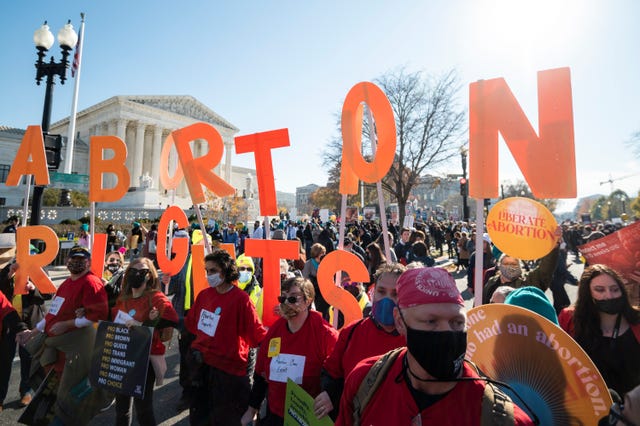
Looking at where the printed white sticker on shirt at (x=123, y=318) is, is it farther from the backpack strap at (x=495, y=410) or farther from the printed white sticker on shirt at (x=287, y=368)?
the backpack strap at (x=495, y=410)

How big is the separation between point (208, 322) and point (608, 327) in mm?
3026

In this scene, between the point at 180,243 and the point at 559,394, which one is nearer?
the point at 559,394

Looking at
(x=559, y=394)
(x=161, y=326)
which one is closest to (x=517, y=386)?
(x=559, y=394)

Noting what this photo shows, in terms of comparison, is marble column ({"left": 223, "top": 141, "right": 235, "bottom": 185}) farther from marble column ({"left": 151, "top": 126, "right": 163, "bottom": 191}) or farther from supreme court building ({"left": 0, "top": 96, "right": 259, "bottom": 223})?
marble column ({"left": 151, "top": 126, "right": 163, "bottom": 191})

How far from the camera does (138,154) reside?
51062 millimetres

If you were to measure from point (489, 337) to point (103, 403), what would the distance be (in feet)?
10.7

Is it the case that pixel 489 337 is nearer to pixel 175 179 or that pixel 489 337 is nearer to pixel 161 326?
pixel 161 326

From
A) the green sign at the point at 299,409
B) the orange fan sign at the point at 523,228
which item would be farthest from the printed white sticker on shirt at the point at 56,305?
the orange fan sign at the point at 523,228

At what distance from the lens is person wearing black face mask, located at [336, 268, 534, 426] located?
48.7 inches

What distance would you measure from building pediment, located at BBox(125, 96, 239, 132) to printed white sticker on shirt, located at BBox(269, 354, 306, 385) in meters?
58.7

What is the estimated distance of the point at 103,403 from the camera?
10.0 ft

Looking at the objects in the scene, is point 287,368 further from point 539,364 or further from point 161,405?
point 161,405

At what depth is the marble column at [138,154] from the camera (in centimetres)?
5016

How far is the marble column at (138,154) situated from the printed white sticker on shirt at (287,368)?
5446 cm
